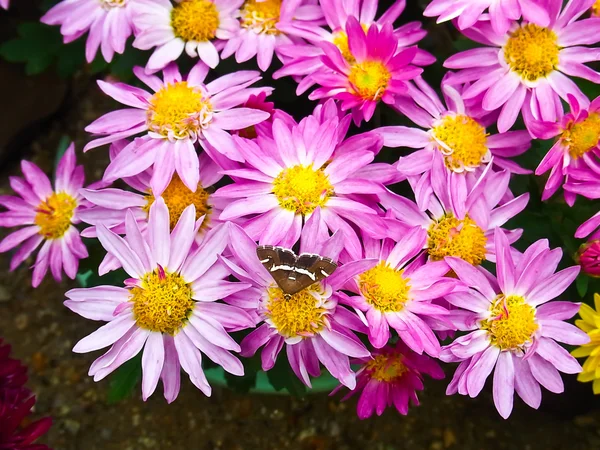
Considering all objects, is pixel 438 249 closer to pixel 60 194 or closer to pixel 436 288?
pixel 436 288

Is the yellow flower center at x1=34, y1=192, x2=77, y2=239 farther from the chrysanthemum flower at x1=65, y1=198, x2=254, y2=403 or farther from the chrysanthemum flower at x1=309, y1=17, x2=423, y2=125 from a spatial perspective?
the chrysanthemum flower at x1=309, y1=17, x2=423, y2=125

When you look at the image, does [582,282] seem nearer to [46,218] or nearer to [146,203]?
[146,203]

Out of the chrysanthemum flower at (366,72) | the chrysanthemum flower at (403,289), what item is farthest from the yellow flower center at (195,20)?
the chrysanthemum flower at (403,289)

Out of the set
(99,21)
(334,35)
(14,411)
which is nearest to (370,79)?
(334,35)

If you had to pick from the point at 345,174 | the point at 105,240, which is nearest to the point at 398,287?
the point at 345,174

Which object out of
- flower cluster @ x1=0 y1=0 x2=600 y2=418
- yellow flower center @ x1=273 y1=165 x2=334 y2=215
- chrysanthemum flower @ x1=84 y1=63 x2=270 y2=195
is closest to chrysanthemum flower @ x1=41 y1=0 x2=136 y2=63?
flower cluster @ x1=0 y1=0 x2=600 y2=418

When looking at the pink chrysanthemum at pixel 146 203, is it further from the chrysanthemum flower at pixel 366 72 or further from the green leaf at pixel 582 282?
the green leaf at pixel 582 282
